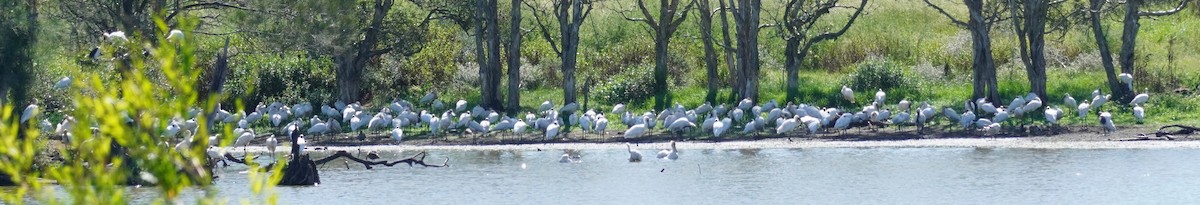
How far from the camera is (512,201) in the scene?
19859mm

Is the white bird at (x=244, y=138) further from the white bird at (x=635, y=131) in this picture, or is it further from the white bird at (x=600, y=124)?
the white bird at (x=635, y=131)

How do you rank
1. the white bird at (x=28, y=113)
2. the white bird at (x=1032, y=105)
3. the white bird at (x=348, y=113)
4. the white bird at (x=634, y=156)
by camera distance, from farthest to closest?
the white bird at (x=348, y=113)
the white bird at (x=1032, y=105)
the white bird at (x=634, y=156)
the white bird at (x=28, y=113)

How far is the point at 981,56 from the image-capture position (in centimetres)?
2911

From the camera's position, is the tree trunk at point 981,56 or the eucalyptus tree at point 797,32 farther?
the eucalyptus tree at point 797,32

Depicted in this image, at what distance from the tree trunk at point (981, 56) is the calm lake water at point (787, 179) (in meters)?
4.77

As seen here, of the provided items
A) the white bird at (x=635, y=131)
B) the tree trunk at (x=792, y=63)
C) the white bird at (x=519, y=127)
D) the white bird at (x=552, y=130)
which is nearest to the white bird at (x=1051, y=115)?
the white bird at (x=635, y=131)

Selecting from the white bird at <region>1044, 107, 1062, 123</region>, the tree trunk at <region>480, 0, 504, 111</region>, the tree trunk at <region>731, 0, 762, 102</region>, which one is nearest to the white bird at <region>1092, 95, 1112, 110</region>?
the white bird at <region>1044, 107, 1062, 123</region>

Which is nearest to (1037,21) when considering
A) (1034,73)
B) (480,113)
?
(1034,73)

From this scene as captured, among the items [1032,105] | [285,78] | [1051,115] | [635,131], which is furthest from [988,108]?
[285,78]

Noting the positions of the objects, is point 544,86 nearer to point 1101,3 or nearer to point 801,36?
point 801,36

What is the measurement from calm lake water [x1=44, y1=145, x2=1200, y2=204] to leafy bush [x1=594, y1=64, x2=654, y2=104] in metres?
8.09

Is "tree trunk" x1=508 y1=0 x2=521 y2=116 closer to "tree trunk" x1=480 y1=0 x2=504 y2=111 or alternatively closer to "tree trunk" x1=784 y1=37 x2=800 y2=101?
"tree trunk" x1=480 y1=0 x2=504 y2=111

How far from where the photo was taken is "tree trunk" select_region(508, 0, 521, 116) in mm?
31438

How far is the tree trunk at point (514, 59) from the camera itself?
Answer: 3144cm
